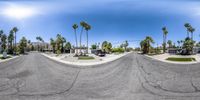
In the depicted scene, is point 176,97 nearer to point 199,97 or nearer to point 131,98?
point 199,97

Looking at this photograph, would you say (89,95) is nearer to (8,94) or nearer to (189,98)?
(8,94)

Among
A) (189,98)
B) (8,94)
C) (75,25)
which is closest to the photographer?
(189,98)

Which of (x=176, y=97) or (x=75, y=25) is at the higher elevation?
(x=75, y=25)

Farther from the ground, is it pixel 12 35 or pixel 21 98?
pixel 12 35

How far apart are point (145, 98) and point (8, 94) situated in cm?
549

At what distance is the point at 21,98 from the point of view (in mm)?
6867

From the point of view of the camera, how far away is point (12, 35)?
358 feet

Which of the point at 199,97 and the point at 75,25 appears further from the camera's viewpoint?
the point at 75,25

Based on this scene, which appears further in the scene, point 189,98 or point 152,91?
point 152,91

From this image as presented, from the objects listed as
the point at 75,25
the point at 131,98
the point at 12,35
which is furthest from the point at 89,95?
the point at 12,35

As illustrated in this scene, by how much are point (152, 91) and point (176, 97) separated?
116 centimetres

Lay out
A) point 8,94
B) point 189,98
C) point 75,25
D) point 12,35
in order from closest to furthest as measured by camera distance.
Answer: point 189,98 < point 8,94 < point 75,25 < point 12,35

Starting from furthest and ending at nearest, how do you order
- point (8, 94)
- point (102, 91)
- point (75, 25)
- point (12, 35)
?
point (12, 35)
point (75, 25)
point (102, 91)
point (8, 94)

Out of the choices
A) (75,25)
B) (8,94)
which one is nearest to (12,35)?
(75,25)
